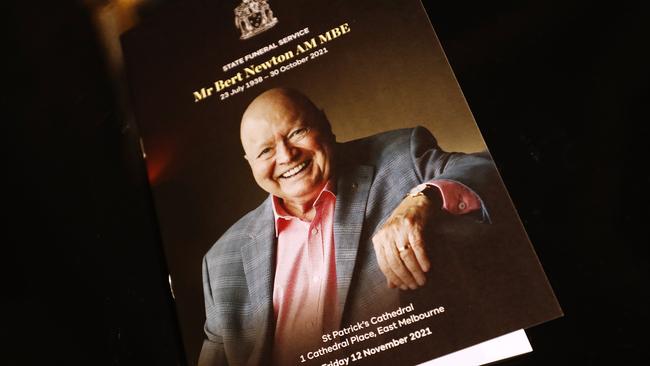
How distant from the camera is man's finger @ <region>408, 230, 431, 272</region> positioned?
3.08 ft

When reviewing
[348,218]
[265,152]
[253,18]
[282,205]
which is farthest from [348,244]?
[253,18]

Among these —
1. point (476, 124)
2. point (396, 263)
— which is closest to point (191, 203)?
point (396, 263)

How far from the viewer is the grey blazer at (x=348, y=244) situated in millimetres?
969

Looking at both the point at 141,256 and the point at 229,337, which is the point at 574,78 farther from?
the point at 141,256

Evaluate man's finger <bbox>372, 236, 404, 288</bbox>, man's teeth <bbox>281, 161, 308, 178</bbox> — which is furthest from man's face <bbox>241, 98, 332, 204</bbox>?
man's finger <bbox>372, 236, 404, 288</bbox>

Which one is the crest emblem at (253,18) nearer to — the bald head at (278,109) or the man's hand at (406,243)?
the bald head at (278,109)

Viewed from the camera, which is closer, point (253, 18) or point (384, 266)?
point (384, 266)

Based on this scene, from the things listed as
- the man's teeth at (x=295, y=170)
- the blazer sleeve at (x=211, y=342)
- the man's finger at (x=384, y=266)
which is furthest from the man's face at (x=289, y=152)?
the blazer sleeve at (x=211, y=342)

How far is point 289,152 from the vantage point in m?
1.09

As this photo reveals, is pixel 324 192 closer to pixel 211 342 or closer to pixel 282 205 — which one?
pixel 282 205

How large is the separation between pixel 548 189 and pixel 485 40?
16.6 inches

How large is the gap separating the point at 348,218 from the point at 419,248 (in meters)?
0.17

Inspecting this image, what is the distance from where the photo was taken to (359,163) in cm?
106

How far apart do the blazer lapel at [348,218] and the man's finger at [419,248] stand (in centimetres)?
12
